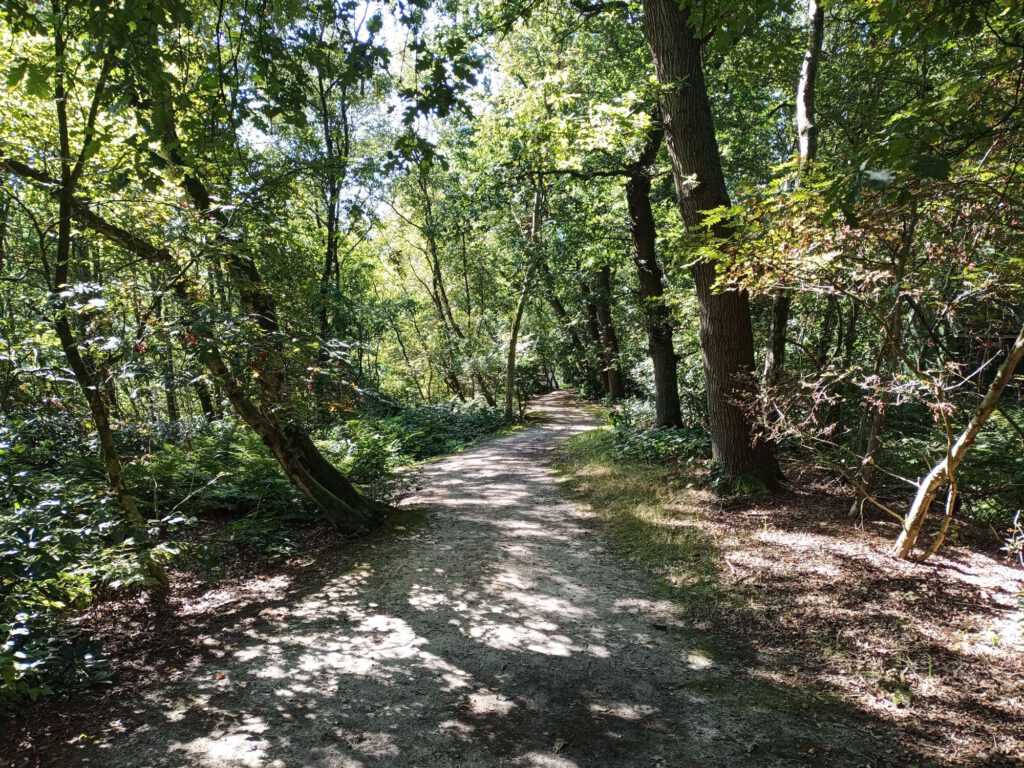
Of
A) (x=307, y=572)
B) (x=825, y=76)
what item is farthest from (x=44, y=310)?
(x=825, y=76)

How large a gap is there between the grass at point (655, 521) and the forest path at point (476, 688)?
288mm

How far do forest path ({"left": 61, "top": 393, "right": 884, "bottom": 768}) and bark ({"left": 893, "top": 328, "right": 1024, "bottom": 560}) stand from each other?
6.39ft

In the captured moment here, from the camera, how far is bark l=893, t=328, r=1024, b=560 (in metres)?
3.42

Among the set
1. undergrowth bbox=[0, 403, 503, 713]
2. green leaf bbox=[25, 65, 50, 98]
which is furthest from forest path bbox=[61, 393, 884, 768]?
green leaf bbox=[25, 65, 50, 98]

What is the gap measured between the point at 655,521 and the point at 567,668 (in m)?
2.99

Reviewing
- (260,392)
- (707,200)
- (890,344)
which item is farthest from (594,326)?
(260,392)

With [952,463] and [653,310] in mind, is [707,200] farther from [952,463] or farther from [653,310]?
[653,310]

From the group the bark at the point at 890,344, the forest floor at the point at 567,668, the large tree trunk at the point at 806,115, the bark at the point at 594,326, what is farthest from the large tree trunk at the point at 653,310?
the bark at the point at 890,344

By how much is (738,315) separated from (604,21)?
728cm

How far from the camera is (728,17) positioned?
427 centimetres

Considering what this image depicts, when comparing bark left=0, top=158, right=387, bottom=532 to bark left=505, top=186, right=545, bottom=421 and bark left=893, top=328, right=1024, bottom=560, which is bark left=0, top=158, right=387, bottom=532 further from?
bark left=505, top=186, right=545, bottom=421

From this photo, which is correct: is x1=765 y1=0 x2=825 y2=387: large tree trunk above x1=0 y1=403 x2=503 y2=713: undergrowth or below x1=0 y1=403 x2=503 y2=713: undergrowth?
above

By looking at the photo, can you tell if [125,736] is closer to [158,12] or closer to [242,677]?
[242,677]

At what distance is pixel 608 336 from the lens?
18.8m
